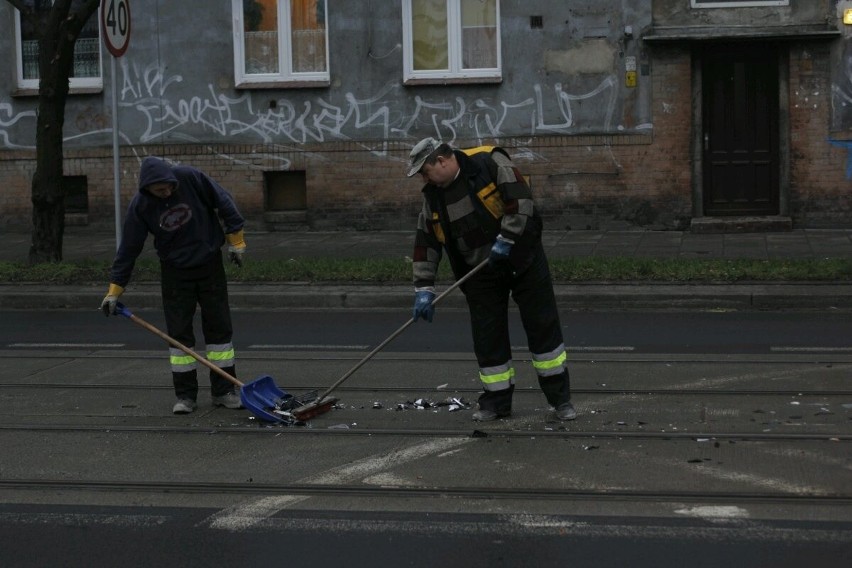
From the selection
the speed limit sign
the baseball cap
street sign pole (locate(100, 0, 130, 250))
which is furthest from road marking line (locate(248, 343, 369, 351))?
the speed limit sign

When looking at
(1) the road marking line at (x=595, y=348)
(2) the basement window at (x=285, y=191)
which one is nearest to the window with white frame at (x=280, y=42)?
(2) the basement window at (x=285, y=191)

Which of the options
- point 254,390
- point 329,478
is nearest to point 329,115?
point 254,390

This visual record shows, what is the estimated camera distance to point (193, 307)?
8.27 meters

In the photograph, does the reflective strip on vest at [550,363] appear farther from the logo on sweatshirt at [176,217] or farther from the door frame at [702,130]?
the door frame at [702,130]

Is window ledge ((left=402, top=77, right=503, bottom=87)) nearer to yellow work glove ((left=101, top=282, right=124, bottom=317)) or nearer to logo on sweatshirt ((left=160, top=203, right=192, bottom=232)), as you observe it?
logo on sweatshirt ((left=160, top=203, right=192, bottom=232))

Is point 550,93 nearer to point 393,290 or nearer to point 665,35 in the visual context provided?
point 665,35

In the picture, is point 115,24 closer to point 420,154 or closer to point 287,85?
point 287,85

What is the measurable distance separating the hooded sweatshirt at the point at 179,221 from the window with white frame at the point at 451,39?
10559mm

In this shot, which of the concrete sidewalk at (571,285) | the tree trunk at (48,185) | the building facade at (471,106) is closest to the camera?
the concrete sidewalk at (571,285)

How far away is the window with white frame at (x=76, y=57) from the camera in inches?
768

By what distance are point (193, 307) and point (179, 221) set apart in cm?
57

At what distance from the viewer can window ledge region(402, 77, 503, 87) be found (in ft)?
59.9

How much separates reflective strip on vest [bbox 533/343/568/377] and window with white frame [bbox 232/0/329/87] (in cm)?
1178

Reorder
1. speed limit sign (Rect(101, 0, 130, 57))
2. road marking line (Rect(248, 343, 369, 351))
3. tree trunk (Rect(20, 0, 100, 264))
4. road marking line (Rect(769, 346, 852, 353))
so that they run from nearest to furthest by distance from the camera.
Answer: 1. road marking line (Rect(769, 346, 852, 353))
2. road marking line (Rect(248, 343, 369, 351))
3. speed limit sign (Rect(101, 0, 130, 57))
4. tree trunk (Rect(20, 0, 100, 264))
